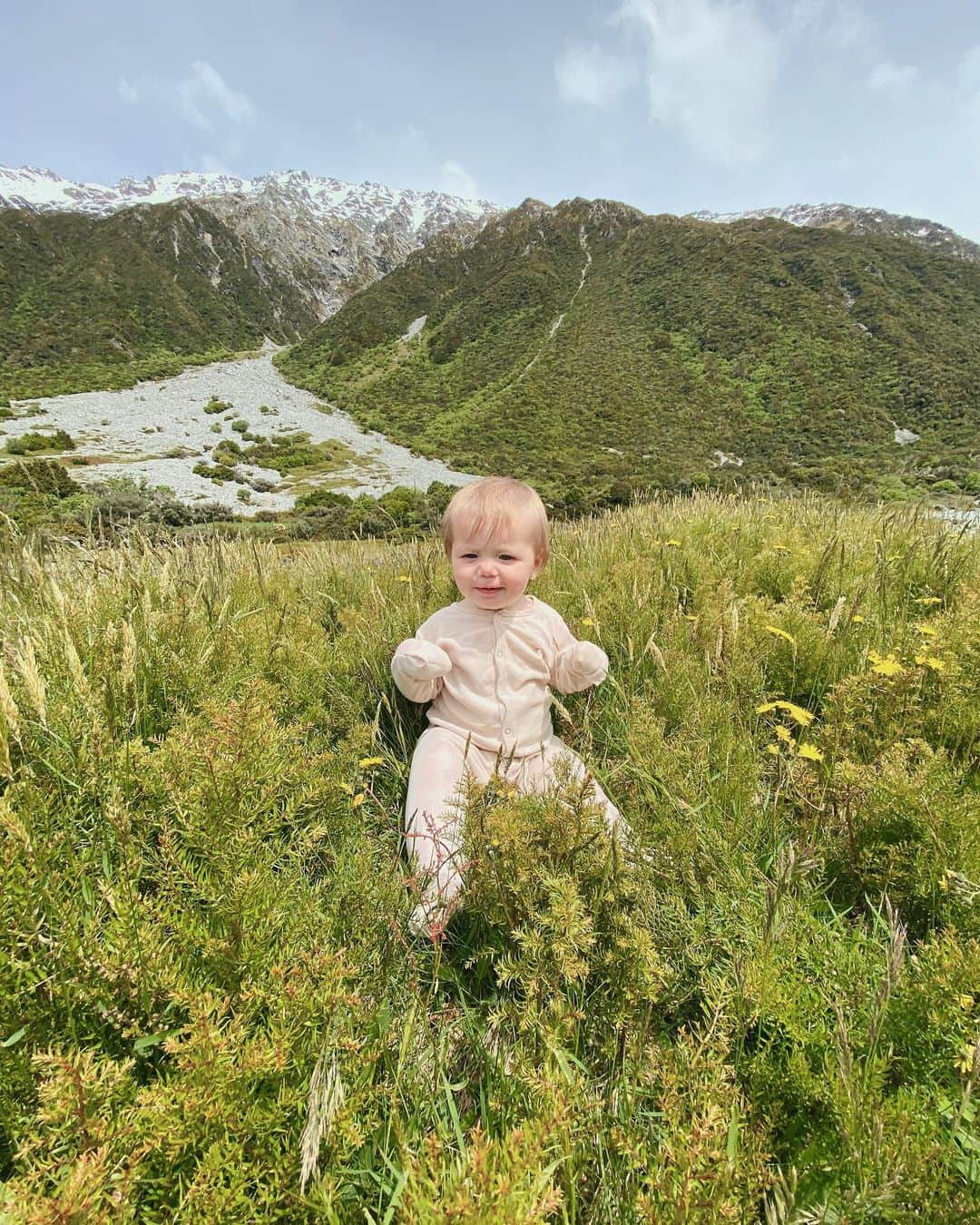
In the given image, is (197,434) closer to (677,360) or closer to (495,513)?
(495,513)

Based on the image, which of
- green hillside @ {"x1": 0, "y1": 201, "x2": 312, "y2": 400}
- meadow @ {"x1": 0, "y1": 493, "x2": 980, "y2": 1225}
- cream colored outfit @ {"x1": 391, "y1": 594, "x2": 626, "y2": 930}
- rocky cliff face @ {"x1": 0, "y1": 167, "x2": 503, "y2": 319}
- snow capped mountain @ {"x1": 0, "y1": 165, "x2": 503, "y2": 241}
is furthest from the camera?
snow capped mountain @ {"x1": 0, "y1": 165, "x2": 503, "y2": 241}

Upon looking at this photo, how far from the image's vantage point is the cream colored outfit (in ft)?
6.81

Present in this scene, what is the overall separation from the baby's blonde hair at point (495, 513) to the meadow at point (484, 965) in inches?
34.3

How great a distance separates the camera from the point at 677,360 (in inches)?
2235

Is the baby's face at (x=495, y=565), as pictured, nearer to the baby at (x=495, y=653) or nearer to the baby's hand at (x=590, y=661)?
the baby at (x=495, y=653)

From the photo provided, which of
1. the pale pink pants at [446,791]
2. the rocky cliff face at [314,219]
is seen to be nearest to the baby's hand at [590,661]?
the pale pink pants at [446,791]

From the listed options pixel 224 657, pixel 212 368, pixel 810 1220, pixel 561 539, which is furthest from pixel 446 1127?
pixel 212 368

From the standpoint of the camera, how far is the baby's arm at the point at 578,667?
226 centimetres

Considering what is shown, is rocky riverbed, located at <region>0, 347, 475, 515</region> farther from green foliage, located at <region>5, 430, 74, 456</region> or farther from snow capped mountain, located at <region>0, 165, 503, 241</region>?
Result: snow capped mountain, located at <region>0, 165, 503, 241</region>

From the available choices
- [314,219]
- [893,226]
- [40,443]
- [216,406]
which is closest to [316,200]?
[314,219]

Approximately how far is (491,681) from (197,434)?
45808mm

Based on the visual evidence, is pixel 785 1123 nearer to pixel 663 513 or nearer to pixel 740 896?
pixel 740 896

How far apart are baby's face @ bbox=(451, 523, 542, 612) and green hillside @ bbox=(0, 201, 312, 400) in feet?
211

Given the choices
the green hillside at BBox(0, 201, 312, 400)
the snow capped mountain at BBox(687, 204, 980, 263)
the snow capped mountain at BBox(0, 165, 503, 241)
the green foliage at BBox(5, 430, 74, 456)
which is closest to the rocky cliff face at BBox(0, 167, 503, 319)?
the snow capped mountain at BBox(0, 165, 503, 241)
